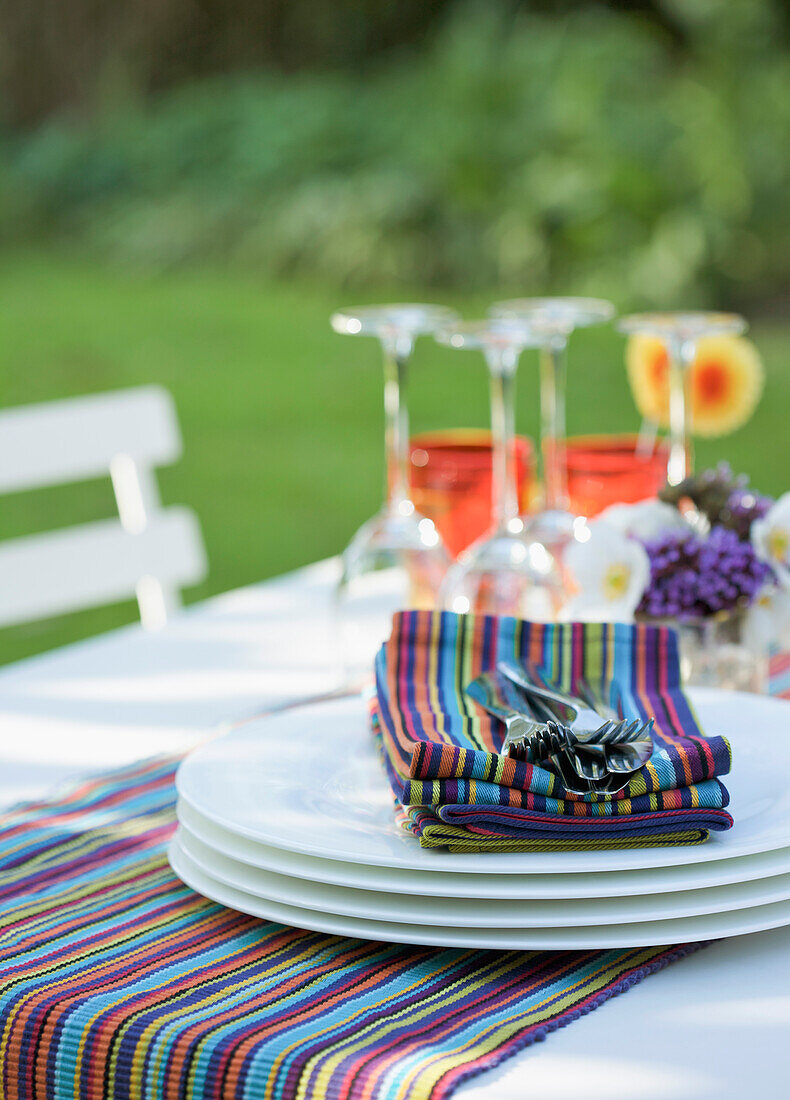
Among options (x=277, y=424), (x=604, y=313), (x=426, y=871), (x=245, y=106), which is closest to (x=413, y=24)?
(x=245, y=106)

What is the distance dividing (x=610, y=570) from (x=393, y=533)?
0.44ft

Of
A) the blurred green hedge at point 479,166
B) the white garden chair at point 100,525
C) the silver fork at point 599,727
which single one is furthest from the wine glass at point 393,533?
the blurred green hedge at point 479,166

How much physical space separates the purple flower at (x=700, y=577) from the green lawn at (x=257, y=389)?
323 cm

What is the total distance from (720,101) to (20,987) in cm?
477

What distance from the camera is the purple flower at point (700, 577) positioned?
0.69 m

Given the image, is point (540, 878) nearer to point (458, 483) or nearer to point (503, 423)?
point (503, 423)

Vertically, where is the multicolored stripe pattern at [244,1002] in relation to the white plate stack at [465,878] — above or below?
below

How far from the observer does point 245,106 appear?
555 cm

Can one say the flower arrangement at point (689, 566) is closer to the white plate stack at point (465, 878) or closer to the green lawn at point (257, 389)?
the white plate stack at point (465, 878)

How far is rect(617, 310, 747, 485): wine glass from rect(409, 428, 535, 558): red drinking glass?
4.1 inches

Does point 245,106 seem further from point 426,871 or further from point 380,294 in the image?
point 426,871

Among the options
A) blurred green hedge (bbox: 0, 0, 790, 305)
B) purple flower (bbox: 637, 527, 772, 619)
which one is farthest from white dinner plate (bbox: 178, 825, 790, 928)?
blurred green hedge (bbox: 0, 0, 790, 305)

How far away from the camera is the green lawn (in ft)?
14.1

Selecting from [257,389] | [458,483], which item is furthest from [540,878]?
[257,389]
